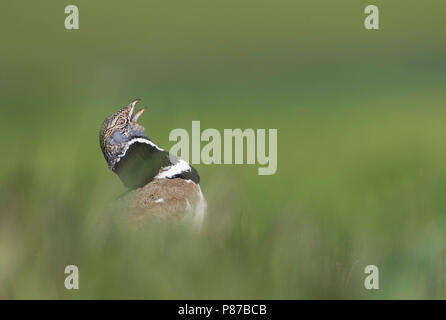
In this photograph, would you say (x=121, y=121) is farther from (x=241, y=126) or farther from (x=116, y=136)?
(x=241, y=126)

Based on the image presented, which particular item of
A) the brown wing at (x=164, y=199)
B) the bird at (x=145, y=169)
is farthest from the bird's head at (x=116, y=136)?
the brown wing at (x=164, y=199)

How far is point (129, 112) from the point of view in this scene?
6.40 m

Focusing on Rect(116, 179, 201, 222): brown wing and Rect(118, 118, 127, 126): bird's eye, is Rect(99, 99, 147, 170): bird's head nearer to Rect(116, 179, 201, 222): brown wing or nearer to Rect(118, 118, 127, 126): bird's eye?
Rect(118, 118, 127, 126): bird's eye

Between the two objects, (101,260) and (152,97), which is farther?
(152,97)

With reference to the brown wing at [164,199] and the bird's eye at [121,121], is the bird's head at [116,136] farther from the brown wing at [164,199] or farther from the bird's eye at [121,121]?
the brown wing at [164,199]

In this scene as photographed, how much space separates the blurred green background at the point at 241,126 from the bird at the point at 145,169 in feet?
0.67

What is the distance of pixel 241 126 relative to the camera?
15297 millimetres

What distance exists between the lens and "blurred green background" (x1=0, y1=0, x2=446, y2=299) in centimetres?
271

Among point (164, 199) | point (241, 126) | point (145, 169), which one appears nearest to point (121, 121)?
point (145, 169)

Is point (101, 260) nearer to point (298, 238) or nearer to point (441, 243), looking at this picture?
point (298, 238)

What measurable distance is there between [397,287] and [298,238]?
33 centimetres

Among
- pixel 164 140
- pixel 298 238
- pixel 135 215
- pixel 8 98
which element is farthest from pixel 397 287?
pixel 8 98

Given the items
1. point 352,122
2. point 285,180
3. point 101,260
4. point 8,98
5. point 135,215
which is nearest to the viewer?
point 101,260

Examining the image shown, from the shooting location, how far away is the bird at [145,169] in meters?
5.84
